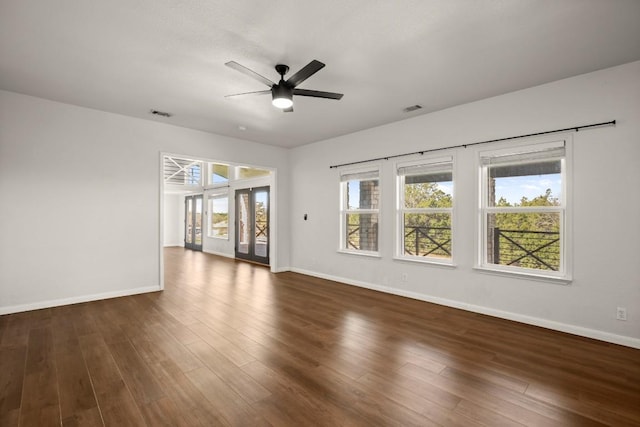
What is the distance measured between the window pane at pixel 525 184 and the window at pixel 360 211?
185cm

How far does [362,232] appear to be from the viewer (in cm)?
564

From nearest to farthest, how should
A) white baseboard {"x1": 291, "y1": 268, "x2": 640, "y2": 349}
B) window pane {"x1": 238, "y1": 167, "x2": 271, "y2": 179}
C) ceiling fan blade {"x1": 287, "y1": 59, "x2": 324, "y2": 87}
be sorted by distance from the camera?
ceiling fan blade {"x1": 287, "y1": 59, "x2": 324, "y2": 87} < white baseboard {"x1": 291, "y1": 268, "x2": 640, "y2": 349} < window pane {"x1": 238, "y1": 167, "x2": 271, "y2": 179}

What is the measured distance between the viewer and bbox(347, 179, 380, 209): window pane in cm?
543

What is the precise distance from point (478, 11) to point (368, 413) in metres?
3.04

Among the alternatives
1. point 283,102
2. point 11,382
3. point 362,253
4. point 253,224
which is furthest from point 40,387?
point 253,224

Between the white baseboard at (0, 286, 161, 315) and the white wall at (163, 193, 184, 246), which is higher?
the white wall at (163, 193, 184, 246)

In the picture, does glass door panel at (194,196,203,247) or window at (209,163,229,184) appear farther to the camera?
glass door panel at (194,196,203,247)

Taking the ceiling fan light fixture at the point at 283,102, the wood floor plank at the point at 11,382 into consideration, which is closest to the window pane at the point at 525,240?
the ceiling fan light fixture at the point at 283,102

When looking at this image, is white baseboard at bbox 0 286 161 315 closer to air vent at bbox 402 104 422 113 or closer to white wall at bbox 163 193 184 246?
air vent at bbox 402 104 422 113

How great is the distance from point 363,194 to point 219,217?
600 centimetres

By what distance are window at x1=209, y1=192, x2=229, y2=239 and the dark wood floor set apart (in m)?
5.54

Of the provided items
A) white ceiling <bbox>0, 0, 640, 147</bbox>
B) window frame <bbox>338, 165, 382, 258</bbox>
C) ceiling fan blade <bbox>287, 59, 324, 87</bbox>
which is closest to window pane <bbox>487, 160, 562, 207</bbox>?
white ceiling <bbox>0, 0, 640, 147</bbox>

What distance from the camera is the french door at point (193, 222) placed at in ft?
35.8

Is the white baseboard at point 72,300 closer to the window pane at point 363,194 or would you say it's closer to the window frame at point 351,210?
the window frame at point 351,210
